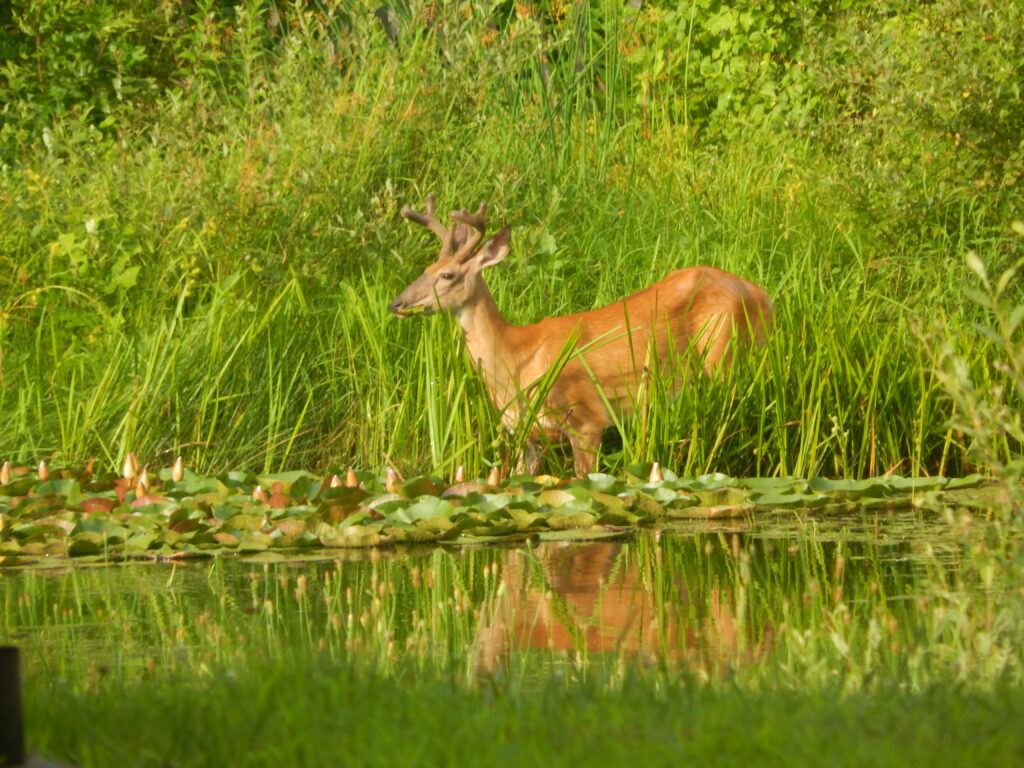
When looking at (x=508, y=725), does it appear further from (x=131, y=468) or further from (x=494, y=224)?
(x=494, y=224)

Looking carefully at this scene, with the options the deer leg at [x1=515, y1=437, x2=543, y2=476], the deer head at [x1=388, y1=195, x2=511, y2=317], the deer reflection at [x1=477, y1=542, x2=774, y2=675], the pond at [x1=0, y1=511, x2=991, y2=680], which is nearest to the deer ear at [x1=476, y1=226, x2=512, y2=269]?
the deer head at [x1=388, y1=195, x2=511, y2=317]

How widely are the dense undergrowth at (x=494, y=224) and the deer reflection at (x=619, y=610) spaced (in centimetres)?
183

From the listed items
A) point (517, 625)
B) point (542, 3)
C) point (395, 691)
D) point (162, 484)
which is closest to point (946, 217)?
point (542, 3)

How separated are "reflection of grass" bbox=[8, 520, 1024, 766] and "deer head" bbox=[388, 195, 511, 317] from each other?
7.42 ft

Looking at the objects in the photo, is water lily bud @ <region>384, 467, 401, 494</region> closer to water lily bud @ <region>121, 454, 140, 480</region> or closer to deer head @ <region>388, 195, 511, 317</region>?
water lily bud @ <region>121, 454, 140, 480</region>

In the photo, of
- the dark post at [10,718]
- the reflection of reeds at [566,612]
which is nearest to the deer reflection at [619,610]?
the reflection of reeds at [566,612]

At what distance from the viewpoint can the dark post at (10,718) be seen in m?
3.22

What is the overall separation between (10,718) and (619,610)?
2.59 meters

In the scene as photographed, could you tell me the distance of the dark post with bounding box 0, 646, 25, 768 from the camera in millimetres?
3217

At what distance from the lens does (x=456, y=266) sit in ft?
29.7

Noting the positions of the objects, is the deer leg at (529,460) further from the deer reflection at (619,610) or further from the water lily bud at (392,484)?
the deer reflection at (619,610)

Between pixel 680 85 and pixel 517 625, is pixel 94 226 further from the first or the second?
pixel 680 85

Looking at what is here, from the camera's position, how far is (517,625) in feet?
17.0

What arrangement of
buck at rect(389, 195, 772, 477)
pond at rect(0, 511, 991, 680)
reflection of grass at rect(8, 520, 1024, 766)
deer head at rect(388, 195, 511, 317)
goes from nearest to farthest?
reflection of grass at rect(8, 520, 1024, 766) → pond at rect(0, 511, 991, 680) → buck at rect(389, 195, 772, 477) → deer head at rect(388, 195, 511, 317)
